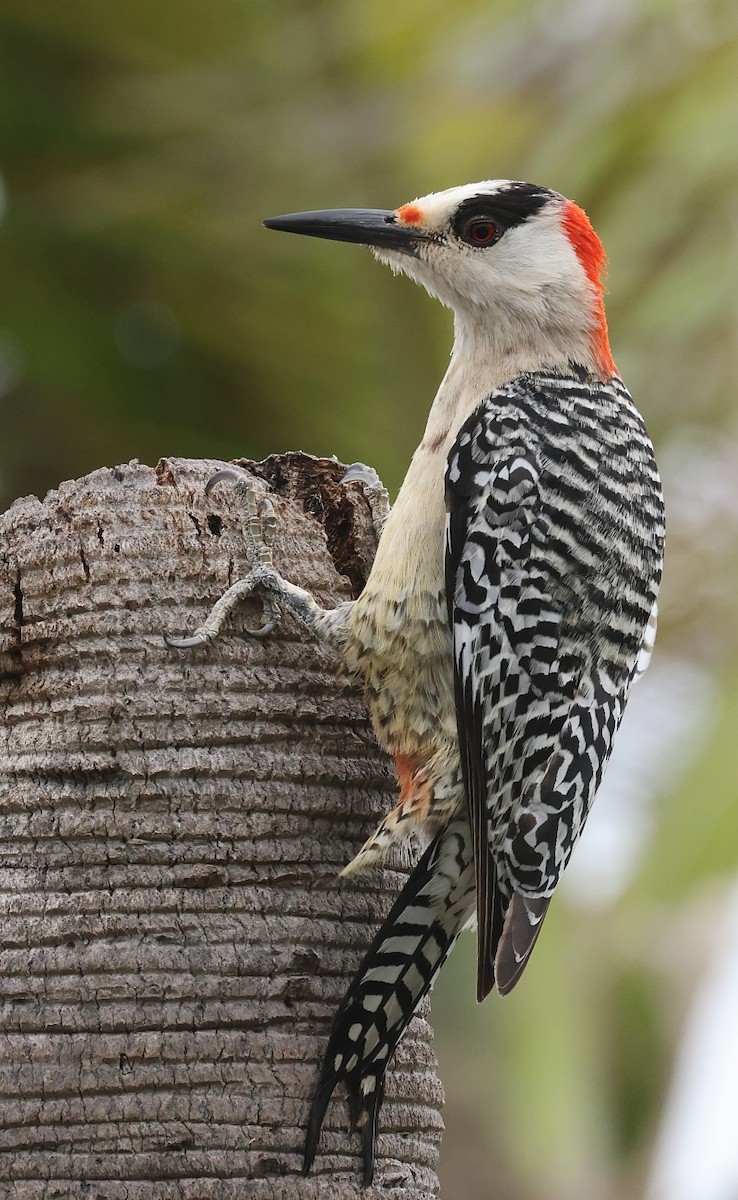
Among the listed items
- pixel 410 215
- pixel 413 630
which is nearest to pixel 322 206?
pixel 410 215

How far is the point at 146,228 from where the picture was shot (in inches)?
292

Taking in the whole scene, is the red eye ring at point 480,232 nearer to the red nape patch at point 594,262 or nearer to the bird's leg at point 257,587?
the red nape patch at point 594,262

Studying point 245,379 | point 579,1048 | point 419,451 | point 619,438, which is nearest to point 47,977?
point 419,451

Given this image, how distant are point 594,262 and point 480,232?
0.36 metres

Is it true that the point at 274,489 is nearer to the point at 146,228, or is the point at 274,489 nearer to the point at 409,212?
the point at 409,212

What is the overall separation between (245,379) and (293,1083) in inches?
192

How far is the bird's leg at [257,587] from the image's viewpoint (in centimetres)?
356

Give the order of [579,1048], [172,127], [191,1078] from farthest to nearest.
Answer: [579,1048] < [172,127] < [191,1078]

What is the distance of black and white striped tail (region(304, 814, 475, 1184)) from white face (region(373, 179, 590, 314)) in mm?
1635

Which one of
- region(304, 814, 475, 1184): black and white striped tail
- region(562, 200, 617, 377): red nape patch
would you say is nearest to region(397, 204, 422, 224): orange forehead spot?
region(562, 200, 617, 377): red nape patch

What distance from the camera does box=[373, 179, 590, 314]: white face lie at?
440 centimetres

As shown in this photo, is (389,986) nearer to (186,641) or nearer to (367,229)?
(186,641)

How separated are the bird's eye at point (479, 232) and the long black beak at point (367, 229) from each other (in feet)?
0.37

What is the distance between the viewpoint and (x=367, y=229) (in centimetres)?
444
